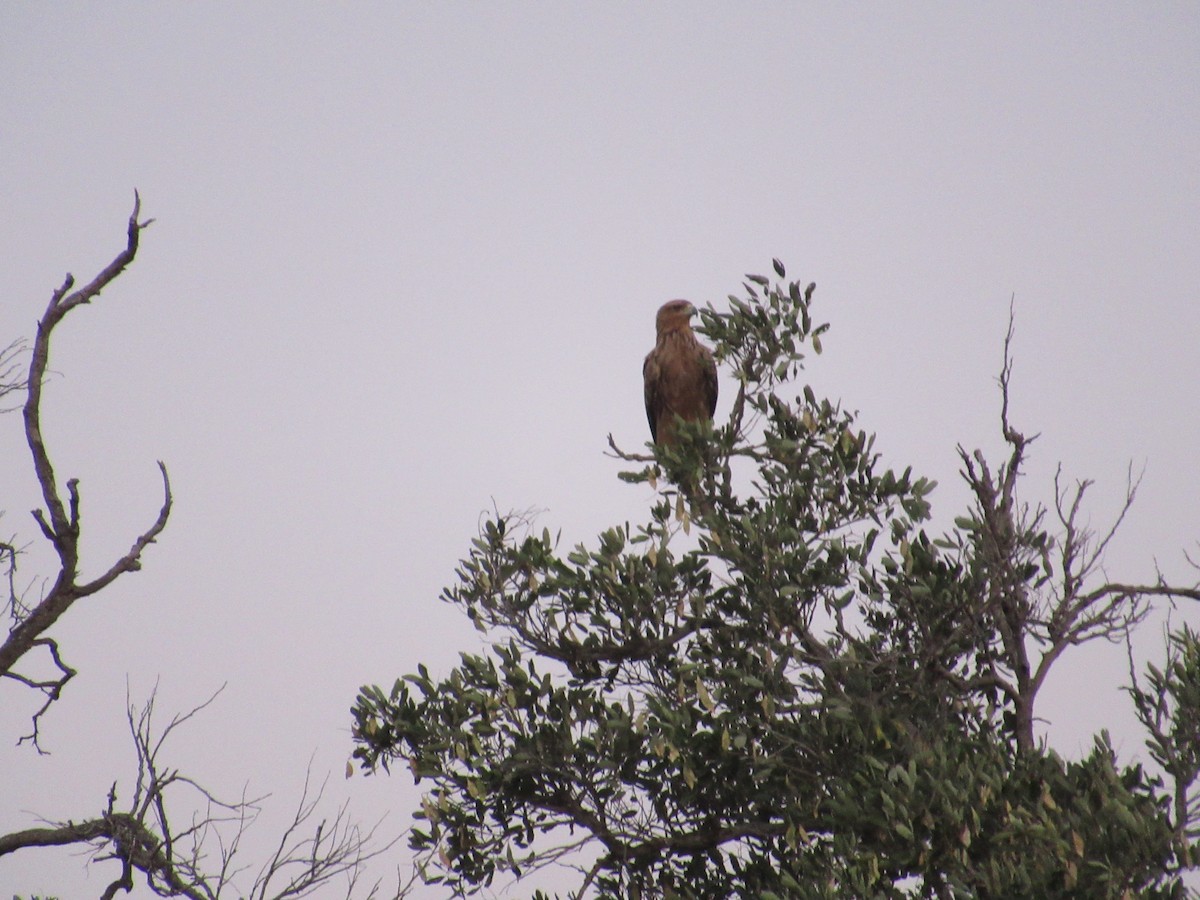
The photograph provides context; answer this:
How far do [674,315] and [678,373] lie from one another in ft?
1.57

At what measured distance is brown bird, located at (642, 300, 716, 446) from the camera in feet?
26.3

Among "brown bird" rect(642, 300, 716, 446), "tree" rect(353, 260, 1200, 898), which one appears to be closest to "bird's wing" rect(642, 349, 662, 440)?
"brown bird" rect(642, 300, 716, 446)

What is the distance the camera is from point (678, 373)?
8.04 meters

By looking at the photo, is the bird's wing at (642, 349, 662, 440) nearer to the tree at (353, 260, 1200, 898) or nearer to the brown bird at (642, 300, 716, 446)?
the brown bird at (642, 300, 716, 446)

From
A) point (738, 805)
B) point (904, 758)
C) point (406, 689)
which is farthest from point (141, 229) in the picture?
point (904, 758)

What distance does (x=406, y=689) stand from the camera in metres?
4.93

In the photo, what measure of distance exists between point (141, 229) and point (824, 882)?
166 inches

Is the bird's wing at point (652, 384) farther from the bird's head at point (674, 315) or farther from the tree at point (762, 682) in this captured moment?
the tree at point (762, 682)

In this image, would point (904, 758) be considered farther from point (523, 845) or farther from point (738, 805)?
point (523, 845)

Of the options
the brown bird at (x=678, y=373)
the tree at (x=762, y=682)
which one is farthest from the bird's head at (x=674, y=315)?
the tree at (x=762, y=682)

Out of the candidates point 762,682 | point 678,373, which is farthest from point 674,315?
point 762,682

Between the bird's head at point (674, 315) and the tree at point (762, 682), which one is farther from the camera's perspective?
the bird's head at point (674, 315)

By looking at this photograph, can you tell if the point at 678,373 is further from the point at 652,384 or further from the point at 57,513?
the point at 57,513

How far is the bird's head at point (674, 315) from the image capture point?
26.9 feet
